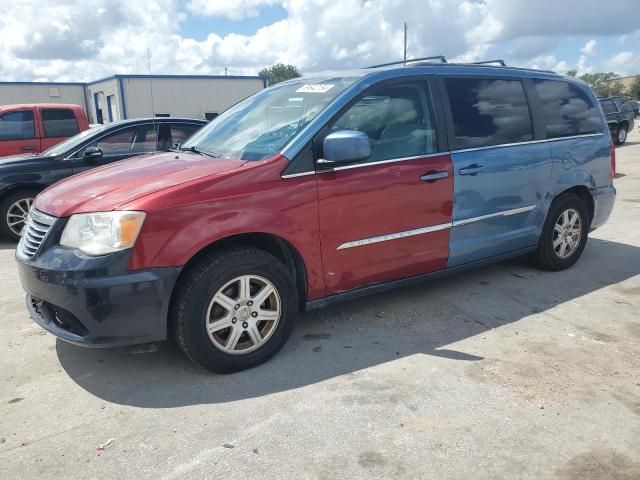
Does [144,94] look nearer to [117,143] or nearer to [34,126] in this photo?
[34,126]

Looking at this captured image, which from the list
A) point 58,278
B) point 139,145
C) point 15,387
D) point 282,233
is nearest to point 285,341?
point 282,233

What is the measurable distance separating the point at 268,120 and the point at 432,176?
1.27 metres

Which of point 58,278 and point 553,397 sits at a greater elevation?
point 58,278

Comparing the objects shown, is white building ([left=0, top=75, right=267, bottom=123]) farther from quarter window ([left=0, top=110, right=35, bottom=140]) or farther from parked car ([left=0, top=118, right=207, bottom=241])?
parked car ([left=0, top=118, right=207, bottom=241])

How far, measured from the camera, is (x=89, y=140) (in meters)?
7.12

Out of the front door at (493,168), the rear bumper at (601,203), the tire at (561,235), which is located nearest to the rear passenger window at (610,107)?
the rear bumper at (601,203)

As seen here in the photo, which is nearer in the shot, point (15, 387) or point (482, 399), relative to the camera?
point (482, 399)

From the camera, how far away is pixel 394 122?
3932 mm

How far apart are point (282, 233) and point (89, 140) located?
4.83 metres

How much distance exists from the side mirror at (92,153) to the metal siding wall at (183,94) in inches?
1007

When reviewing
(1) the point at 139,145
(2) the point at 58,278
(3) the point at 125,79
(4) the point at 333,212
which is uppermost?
(3) the point at 125,79

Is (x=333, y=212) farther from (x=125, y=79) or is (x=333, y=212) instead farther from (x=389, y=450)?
(x=125, y=79)

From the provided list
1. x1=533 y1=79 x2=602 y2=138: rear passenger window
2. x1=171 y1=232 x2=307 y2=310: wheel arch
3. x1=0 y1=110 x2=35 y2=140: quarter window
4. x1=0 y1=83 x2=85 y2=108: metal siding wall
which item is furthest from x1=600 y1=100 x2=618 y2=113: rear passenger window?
x1=0 y1=83 x2=85 y2=108: metal siding wall

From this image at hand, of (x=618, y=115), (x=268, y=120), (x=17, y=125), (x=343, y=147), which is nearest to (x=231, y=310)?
(x=343, y=147)
